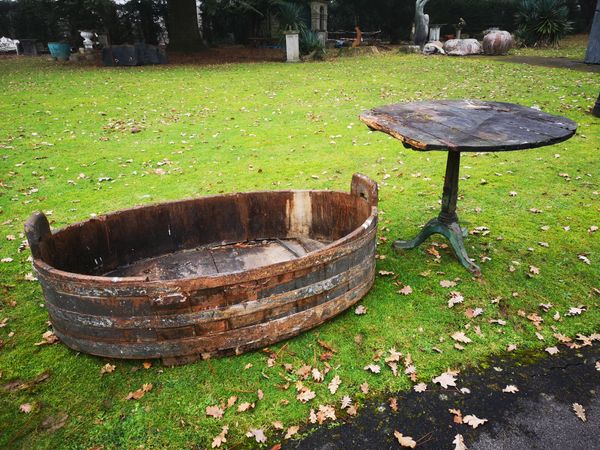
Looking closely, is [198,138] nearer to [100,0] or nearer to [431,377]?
[431,377]

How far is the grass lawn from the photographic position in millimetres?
3156

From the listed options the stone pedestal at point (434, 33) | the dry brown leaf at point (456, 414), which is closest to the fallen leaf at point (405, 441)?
the dry brown leaf at point (456, 414)

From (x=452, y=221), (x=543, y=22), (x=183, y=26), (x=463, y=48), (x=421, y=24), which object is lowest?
(x=452, y=221)

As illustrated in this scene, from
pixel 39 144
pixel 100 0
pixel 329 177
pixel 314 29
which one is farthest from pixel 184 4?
pixel 329 177

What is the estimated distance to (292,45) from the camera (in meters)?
21.5

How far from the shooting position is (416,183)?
707 cm

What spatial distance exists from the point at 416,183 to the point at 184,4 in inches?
766

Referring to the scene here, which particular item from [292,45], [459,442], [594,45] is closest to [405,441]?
[459,442]

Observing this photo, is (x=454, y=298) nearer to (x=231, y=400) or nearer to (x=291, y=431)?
(x=291, y=431)

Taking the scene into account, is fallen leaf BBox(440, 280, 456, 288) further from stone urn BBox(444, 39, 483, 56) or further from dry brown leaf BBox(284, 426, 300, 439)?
stone urn BBox(444, 39, 483, 56)

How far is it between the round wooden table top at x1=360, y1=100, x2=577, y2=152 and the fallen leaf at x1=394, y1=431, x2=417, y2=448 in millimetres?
2093

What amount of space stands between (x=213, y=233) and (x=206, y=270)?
0.59 m

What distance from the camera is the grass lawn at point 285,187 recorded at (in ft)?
10.4

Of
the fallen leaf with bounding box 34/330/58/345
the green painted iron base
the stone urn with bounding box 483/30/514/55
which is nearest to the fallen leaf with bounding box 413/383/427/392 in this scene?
the green painted iron base
